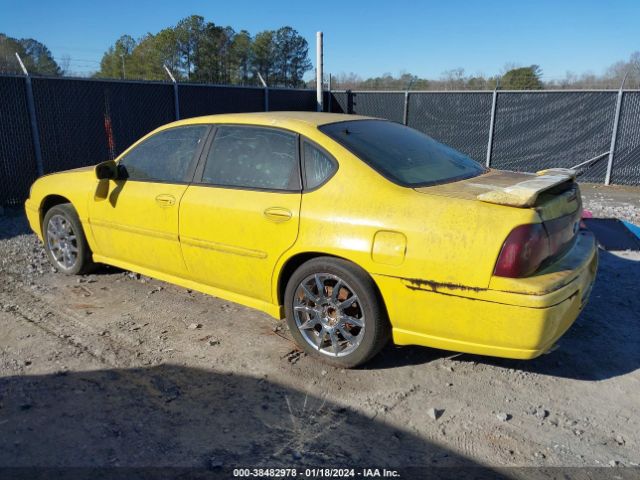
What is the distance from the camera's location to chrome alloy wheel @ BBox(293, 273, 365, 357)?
129 inches

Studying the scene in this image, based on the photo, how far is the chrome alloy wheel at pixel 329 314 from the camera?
10.8ft

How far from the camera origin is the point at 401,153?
3.67 metres

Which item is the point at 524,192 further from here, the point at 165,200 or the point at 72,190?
the point at 72,190

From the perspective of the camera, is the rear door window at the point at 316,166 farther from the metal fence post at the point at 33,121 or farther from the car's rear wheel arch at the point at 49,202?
the metal fence post at the point at 33,121

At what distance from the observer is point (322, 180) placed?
340cm

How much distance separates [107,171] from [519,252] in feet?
11.4

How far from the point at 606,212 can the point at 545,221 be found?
20.2 ft

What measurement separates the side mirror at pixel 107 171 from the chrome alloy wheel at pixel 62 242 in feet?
2.70

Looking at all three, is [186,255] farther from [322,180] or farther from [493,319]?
[493,319]

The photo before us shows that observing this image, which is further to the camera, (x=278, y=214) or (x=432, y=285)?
(x=278, y=214)

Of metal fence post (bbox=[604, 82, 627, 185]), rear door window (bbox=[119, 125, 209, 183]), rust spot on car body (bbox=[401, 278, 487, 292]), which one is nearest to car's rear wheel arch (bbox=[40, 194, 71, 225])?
rear door window (bbox=[119, 125, 209, 183])

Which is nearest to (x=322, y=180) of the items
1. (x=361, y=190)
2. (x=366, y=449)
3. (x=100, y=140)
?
(x=361, y=190)

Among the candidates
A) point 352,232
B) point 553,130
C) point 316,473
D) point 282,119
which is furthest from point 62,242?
point 553,130

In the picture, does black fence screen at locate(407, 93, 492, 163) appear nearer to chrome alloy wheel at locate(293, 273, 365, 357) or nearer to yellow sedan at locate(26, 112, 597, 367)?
yellow sedan at locate(26, 112, 597, 367)
